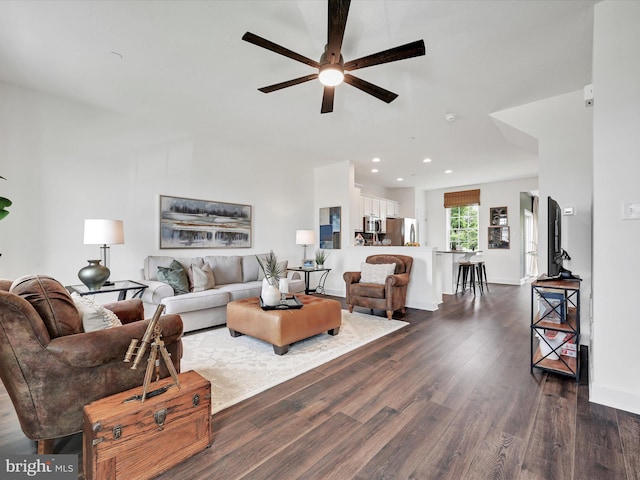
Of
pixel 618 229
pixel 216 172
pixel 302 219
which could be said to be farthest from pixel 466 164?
pixel 216 172

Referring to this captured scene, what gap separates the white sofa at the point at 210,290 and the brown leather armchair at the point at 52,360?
6.16 ft

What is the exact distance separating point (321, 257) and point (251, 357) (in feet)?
11.1

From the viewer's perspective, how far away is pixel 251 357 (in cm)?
284

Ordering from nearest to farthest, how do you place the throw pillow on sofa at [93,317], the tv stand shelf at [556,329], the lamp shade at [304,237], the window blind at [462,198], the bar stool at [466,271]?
the throw pillow on sofa at [93,317] → the tv stand shelf at [556,329] → the lamp shade at [304,237] → the bar stool at [466,271] → the window blind at [462,198]

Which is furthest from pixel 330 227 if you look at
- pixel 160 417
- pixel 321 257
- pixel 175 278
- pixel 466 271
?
pixel 160 417

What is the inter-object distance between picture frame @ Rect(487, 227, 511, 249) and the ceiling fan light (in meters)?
7.42

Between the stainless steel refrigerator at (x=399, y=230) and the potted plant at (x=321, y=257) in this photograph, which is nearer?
the potted plant at (x=321, y=257)

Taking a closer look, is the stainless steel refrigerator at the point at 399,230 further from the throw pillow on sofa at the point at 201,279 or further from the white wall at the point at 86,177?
the throw pillow on sofa at the point at 201,279

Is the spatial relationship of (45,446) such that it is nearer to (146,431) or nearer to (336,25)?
(146,431)

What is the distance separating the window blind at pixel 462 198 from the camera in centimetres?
839

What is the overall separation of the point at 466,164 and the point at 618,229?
4.62 m

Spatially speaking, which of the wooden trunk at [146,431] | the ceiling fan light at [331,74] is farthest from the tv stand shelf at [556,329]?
the wooden trunk at [146,431]

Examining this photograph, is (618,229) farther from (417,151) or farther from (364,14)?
(417,151)

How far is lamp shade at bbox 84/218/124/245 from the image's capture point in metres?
2.99
